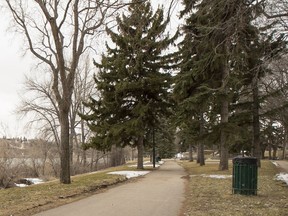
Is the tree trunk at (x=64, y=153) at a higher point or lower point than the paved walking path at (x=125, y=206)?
higher

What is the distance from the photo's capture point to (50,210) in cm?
1033

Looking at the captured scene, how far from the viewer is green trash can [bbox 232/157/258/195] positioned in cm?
1262

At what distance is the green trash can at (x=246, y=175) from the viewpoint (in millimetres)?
12617

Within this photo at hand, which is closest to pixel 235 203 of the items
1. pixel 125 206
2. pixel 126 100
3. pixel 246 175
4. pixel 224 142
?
pixel 246 175

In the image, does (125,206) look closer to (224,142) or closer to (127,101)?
(224,142)

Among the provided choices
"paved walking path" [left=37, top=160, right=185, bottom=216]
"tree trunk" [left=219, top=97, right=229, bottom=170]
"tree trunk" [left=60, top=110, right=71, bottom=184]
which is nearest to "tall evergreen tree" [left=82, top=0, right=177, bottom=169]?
"tree trunk" [left=219, top=97, right=229, bottom=170]

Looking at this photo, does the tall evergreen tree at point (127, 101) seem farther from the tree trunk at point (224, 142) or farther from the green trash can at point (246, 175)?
the green trash can at point (246, 175)

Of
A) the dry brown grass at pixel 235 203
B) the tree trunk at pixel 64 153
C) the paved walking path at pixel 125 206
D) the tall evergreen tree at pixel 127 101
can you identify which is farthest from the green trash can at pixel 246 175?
the tall evergreen tree at pixel 127 101

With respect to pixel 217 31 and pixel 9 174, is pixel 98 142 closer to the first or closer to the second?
pixel 9 174

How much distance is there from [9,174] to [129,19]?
27302 mm

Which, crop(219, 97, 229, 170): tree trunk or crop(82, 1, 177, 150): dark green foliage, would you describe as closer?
crop(219, 97, 229, 170): tree trunk

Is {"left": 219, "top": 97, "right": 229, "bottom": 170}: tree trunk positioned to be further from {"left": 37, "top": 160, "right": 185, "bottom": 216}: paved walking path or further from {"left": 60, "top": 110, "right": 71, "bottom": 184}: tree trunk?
{"left": 37, "top": 160, "right": 185, "bottom": 216}: paved walking path

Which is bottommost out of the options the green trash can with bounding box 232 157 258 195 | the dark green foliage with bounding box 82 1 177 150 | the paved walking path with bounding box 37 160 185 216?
the paved walking path with bounding box 37 160 185 216

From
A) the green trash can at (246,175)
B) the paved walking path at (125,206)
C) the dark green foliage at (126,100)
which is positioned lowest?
the paved walking path at (125,206)
